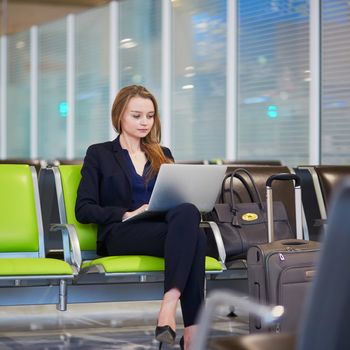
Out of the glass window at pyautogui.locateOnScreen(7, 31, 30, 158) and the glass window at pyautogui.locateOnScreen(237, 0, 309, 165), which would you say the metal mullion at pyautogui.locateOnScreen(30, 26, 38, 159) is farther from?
the glass window at pyautogui.locateOnScreen(237, 0, 309, 165)

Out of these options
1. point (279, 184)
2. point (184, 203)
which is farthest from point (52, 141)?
point (184, 203)

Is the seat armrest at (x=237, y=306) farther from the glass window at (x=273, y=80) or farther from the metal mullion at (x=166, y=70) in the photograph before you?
the metal mullion at (x=166, y=70)

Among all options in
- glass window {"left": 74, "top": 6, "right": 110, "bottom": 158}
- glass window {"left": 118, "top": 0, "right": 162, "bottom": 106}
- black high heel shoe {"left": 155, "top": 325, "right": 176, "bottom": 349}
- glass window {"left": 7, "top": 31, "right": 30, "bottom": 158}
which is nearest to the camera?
black high heel shoe {"left": 155, "top": 325, "right": 176, "bottom": 349}

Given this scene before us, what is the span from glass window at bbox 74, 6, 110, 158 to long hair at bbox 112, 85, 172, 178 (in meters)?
6.58

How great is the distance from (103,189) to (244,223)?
702mm

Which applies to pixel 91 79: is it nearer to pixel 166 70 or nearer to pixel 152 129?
pixel 166 70

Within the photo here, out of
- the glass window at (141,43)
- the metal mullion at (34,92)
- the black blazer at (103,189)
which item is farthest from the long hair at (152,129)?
the metal mullion at (34,92)

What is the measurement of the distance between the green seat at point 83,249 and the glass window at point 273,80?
3.20 meters

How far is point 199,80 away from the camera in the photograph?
8.99 m

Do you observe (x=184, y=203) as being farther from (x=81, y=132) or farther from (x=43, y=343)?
(x=81, y=132)

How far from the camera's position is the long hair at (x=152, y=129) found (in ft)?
14.3

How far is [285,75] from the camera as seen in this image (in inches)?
296

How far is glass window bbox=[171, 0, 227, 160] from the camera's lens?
860 centimetres

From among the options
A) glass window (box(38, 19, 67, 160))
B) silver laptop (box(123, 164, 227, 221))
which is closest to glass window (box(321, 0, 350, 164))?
silver laptop (box(123, 164, 227, 221))
